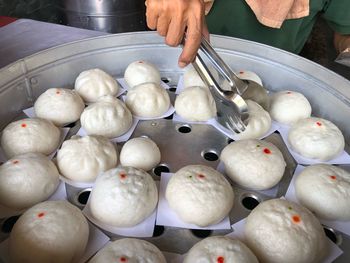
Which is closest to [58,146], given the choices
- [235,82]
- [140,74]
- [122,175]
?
[122,175]

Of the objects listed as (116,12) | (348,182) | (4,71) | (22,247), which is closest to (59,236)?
(22,247)

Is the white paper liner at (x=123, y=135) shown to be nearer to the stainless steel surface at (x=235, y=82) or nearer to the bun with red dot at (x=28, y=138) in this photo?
the bun with red dot at (x=28, y=138)

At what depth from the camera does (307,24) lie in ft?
6.08

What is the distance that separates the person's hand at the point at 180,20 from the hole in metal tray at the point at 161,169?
372mm

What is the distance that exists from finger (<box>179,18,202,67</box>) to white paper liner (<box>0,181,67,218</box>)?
0.58 meters

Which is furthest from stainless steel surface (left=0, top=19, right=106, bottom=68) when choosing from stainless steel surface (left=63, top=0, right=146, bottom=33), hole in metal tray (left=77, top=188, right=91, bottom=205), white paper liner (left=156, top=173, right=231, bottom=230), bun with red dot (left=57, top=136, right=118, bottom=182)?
white paper liner (left=156, top=173, right=231, bottom=230)

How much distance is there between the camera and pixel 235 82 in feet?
4.15

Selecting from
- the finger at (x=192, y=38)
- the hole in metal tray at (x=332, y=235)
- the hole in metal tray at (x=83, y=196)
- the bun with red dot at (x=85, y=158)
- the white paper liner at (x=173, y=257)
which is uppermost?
the finger at (x=192, y=38)

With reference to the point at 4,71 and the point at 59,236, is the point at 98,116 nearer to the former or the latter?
the point at 4,71

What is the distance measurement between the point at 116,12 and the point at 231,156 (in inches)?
53.3

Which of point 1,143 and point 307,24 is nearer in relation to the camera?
point 1,143

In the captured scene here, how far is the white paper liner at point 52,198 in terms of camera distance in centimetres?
99

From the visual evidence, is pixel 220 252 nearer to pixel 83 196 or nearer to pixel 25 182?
pixel 83 196

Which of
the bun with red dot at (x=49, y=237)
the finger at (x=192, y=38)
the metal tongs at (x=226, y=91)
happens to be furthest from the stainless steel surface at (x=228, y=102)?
the bun with red dot at (x=49, y=237)
